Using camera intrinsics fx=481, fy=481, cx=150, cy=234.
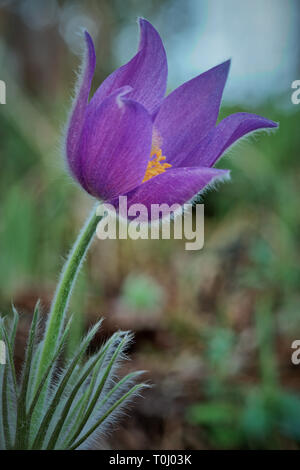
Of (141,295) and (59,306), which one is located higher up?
(141,295)

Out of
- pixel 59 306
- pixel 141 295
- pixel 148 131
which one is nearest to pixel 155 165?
pixel 148 131

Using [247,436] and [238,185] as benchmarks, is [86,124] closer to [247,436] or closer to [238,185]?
[247,436]

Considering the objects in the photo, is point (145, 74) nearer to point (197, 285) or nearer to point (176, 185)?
point (176, 185)

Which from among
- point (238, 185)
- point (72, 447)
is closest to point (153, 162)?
point (72, 447)

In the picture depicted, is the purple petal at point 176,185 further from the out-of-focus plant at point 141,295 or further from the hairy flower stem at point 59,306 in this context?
the out-of-focus plant at point 141,295

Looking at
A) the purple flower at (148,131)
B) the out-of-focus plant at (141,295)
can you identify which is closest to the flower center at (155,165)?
the purple flower at (148,131)

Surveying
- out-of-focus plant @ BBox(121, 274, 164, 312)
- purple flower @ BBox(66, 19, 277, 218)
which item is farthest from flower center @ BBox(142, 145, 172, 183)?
out-of-focus plant @ BBox(121, 274, 164, 312)
